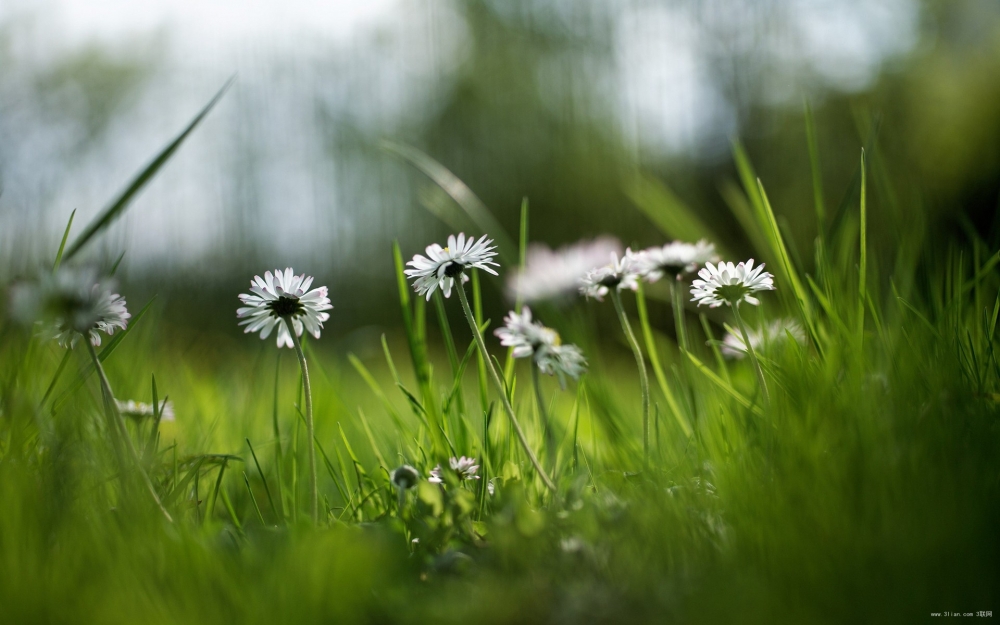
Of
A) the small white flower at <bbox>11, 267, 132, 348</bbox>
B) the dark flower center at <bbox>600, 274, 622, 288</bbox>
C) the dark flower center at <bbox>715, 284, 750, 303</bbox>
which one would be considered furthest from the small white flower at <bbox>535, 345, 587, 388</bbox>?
the small white flower at <bbox>11, 267, 132, 348</bbox>

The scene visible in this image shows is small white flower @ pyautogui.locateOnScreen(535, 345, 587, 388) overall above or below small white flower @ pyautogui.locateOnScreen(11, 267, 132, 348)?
below

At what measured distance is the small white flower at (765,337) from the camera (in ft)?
3.08

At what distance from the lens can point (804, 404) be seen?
0.76 meters

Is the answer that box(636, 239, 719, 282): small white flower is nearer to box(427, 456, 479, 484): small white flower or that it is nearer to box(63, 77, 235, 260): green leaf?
box(427, 456, 479, 484): small white flower

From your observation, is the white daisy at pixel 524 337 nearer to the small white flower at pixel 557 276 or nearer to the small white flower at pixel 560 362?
the small white flower at pixel 560 362

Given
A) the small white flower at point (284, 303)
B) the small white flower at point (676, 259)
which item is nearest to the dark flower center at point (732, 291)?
the small white flower at point (676, 259)

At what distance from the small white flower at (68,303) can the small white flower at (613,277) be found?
1.90 ft

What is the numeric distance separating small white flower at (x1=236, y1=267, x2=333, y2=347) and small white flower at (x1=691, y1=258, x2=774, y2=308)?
18.4 inches

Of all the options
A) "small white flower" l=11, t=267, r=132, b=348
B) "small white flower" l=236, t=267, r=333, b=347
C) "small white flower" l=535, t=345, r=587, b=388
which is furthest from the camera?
"small white flower" l=535, t=345, r=587, b=388

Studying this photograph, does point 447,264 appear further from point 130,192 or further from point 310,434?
point 130,192

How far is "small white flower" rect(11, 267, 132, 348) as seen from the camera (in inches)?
26.9

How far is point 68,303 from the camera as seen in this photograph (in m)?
0.69

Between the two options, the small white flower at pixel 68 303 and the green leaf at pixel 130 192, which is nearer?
the small white flower at pixel 68 303

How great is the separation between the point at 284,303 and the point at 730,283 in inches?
21.7
